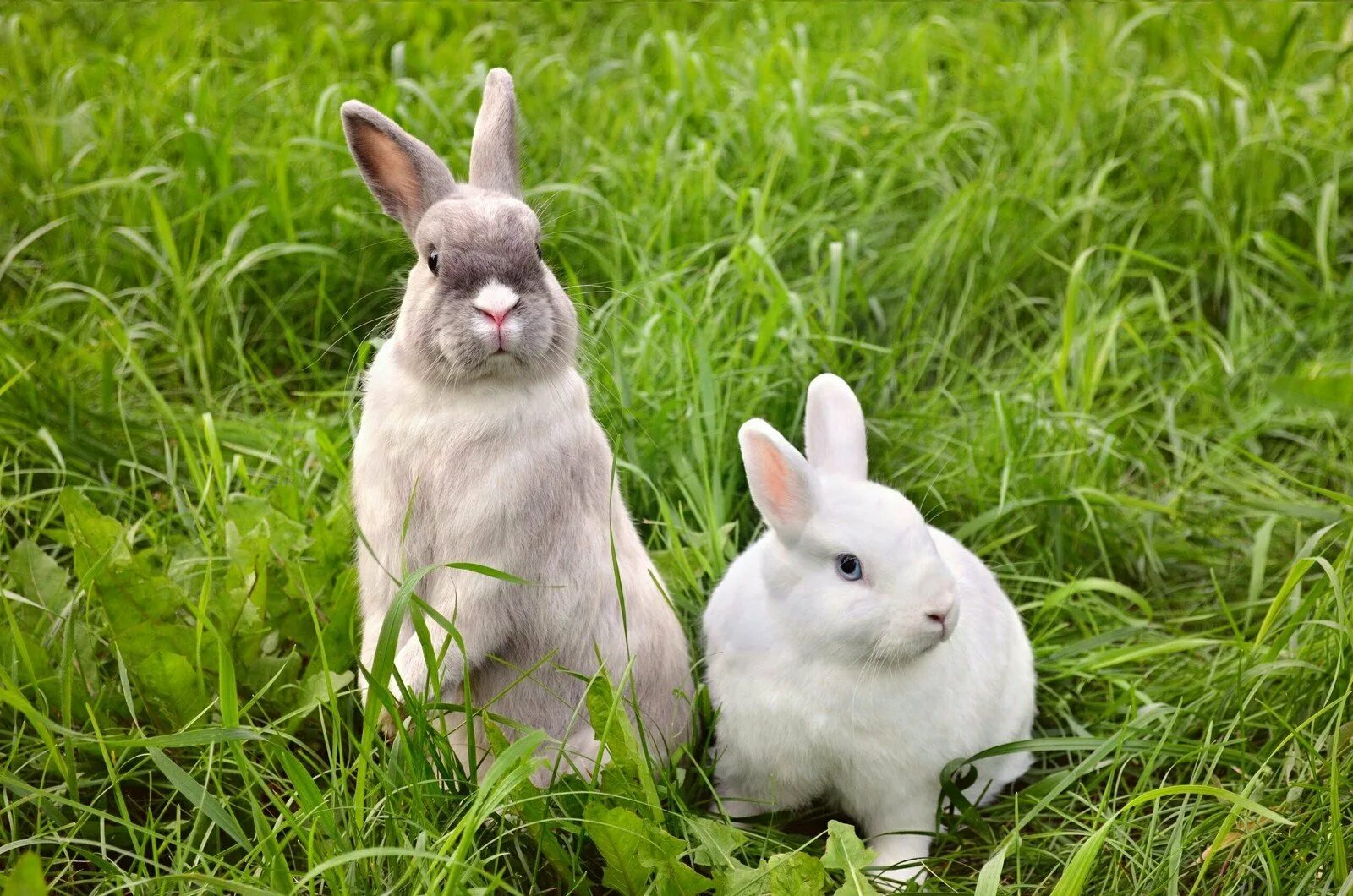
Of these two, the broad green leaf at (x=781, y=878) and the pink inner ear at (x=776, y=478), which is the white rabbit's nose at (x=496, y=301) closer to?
the pink inner ear at (x=776, y=478)

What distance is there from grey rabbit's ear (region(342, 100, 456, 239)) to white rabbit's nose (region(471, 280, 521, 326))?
1.01ft

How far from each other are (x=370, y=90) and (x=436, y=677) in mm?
3884

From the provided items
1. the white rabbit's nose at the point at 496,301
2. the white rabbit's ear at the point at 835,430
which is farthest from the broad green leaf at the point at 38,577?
the white rabbit's ear at the point at 835,430

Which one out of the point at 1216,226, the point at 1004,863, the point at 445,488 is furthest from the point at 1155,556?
the point at 445,488

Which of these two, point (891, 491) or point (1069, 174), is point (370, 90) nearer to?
point (1069, 174)

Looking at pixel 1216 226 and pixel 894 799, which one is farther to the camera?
pixel 1216 226

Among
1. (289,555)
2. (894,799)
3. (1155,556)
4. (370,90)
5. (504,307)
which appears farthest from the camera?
(370,90)

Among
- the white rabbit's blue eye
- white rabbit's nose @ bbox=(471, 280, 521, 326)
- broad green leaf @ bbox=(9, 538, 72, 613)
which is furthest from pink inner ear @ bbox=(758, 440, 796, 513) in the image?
broad green leaf @ bbox=(9, 538, 72, 613)

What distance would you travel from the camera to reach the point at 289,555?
3.32 m

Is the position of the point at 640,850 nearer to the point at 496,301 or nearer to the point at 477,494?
the point at 477,494

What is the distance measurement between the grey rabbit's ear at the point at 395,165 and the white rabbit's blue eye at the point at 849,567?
1.11m

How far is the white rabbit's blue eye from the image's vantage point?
2.79 meters

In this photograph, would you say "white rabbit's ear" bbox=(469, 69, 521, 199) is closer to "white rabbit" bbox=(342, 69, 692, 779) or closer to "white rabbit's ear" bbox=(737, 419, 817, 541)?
"white rabbit" bbox=(342, 69, 692, 779)

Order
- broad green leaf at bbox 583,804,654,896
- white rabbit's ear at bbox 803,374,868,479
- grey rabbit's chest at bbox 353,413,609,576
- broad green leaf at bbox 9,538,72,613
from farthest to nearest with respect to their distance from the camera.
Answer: broad green leaf at bbox 9,538,72,613, white rabbit's ear at bbox 803,374,868,479, grey rabbit's chest at bbox 353,413,609,576, broad green leaf at bbox 583,804,654,896
